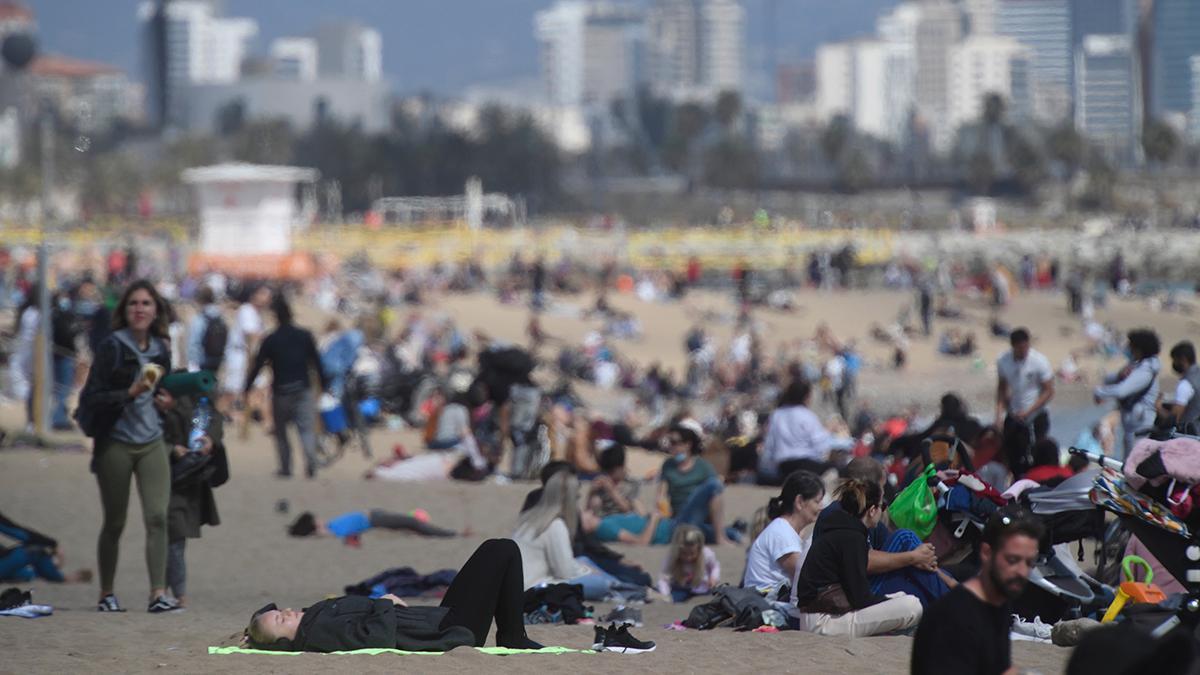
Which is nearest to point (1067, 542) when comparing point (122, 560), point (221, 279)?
point (122, 560)

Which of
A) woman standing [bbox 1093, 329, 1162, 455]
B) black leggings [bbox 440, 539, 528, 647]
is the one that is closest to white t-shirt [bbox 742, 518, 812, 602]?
black leggings [bbox 440, 539, 528, 647]

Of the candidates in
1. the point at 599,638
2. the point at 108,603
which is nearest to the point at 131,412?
the point at 108,603

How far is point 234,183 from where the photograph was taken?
3064 centimetres

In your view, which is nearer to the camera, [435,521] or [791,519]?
[791,519]

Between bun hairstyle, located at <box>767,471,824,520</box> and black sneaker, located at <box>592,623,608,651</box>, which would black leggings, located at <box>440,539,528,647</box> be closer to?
black sneaker, located at <box>592,623,608,651</box>

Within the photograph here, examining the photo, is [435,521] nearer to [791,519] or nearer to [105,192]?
[791,519]

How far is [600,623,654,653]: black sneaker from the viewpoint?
6484 millimetres

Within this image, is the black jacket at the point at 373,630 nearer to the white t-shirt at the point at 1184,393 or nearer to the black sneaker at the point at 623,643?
the black sneaker at the point at 623,643

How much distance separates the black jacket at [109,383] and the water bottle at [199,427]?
0.45m

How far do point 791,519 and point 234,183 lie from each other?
24.5 m

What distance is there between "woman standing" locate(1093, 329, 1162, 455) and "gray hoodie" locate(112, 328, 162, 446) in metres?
5.33

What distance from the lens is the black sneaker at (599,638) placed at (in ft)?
21.3

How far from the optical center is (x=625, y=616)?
7559 millimetres

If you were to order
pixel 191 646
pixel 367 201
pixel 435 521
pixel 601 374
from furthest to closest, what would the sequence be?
pixel 367 201
pixel 601 374
pixel 435 521
pixel 191 646
